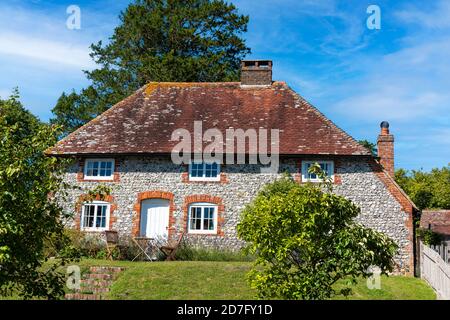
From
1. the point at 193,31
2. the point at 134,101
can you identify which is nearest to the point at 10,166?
the point at 134,101

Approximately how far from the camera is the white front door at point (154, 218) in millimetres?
20453

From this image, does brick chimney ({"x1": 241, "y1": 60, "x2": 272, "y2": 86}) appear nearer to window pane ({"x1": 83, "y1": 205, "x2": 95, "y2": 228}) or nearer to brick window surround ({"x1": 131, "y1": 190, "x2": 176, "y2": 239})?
brick window surround ({"x1": 131, "y1": 190, "x2": 176, "y2": 239})

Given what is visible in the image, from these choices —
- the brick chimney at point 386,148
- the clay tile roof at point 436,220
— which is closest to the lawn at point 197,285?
the brick chimney at point 386,148

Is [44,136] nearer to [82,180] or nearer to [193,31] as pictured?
[82,180]

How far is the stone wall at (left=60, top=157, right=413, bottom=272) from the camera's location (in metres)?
19.8

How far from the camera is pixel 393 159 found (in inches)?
861

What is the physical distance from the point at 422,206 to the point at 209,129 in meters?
28.0

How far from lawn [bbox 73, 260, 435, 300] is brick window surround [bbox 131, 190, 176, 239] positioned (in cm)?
421

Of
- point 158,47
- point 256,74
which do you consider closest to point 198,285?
point 256,74

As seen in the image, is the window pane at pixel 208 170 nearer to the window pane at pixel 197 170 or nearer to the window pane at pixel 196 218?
the window pane at pixel 197 170

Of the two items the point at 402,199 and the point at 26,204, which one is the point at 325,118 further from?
the point at 26,204

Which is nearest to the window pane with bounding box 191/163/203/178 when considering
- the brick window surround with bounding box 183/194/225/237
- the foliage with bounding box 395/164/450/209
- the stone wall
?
the stone wall

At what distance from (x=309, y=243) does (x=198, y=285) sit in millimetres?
5616

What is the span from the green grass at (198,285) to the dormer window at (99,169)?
5.55 metres
